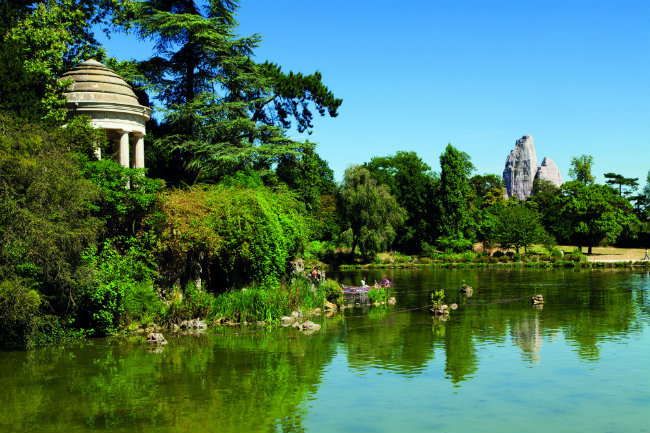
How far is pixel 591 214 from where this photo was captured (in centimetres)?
6319

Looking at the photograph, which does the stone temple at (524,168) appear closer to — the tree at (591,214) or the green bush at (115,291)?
the tree at (591,214)

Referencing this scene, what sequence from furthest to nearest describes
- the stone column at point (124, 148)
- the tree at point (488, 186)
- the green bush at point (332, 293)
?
the tree at point (488, 186) → the green bush at point (332, 293) → the stone column at point (124, 148)

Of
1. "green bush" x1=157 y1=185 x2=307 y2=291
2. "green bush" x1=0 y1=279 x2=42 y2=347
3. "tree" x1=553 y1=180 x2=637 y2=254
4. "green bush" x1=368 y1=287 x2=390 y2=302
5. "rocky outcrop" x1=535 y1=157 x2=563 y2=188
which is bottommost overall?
"green bush" x1=368 y1=287 x2=390 y2=302

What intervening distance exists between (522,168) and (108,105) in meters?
169

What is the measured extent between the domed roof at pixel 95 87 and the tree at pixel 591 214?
2025 inches

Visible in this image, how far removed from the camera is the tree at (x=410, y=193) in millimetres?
66062

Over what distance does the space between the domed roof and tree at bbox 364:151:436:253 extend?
4256 cm

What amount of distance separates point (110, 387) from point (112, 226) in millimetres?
8544

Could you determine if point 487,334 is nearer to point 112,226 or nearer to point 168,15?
point 112,226

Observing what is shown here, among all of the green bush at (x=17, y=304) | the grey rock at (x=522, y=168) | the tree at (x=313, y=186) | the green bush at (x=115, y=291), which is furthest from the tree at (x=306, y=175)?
the grey rock at (x=522, y=168)

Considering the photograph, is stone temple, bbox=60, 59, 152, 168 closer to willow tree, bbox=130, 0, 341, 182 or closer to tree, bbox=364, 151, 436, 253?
willow tree, bbox=130, 0, 341, 182

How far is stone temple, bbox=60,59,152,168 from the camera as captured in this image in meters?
23.8

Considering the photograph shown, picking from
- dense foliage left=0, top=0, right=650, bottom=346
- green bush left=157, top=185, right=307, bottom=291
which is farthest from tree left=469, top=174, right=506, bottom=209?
green bush left=157, top=185, right=307, bottom=291

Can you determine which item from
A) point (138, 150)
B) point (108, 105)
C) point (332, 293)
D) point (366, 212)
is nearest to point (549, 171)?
point (366, 212)
